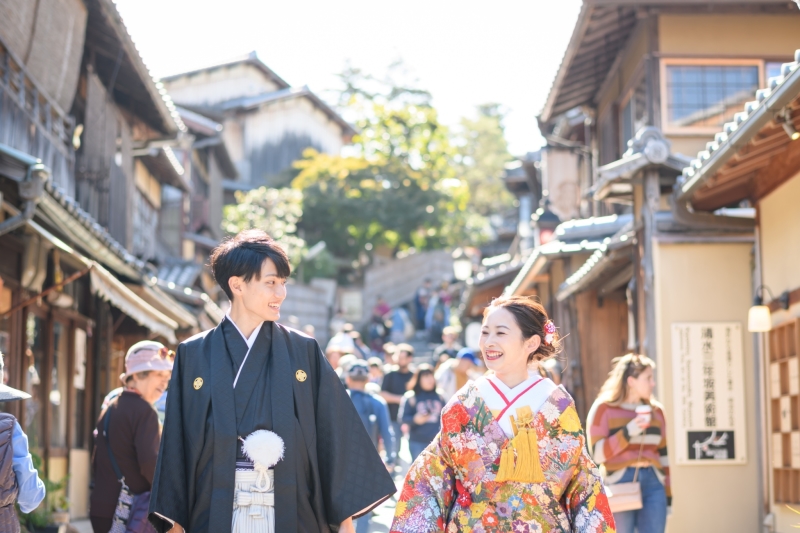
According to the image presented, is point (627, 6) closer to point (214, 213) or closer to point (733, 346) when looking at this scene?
point (733, 346)

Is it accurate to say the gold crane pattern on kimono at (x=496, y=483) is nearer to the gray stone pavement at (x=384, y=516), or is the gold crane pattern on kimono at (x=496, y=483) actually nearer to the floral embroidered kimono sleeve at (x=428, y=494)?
the floral embroidered kimono sleeve at (x=428, y=494)

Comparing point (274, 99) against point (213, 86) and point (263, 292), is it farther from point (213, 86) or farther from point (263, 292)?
point (263, 292)

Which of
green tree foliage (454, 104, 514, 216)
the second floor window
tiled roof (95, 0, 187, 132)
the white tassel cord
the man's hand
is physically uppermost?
green tree foliage (454, 104, 514, 216)

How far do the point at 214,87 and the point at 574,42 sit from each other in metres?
31.6

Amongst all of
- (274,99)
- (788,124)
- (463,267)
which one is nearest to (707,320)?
(788,124)

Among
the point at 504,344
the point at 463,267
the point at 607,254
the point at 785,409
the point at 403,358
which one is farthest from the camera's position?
the point at 463,267

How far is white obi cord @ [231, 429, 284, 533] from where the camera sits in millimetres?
5020

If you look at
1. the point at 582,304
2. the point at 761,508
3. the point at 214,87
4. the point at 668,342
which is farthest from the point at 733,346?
the point at 214,87

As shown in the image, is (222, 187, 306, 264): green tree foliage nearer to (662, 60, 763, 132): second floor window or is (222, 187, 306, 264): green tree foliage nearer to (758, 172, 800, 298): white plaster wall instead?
(662, 60, 763, 132): second floor window

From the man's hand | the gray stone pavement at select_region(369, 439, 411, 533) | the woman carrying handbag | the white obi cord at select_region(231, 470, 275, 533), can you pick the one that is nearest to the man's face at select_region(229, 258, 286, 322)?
the white obi cord at select_region(231, 470, 275, 533)

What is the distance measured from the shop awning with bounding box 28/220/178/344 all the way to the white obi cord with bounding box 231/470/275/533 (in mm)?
5425

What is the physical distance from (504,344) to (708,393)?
683 cm

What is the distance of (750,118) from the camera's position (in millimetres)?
8938

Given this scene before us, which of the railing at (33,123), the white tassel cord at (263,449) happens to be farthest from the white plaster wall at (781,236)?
the railing at (33,123)
